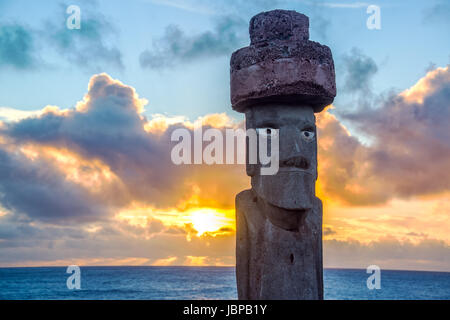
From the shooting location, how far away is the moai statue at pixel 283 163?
7.12 m

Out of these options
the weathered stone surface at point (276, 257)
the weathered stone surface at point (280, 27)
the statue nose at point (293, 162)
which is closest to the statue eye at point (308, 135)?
the statue nose at point (293, 162)

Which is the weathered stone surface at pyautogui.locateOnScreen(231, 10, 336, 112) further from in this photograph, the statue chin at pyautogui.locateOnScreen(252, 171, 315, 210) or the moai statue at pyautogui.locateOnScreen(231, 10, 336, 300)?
the statue chin at pyautogui.locateOnScreen(252, 171, 315, 210)

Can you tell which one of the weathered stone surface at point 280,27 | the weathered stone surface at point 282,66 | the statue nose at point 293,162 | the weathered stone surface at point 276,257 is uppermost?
the weathered stone surface at point 280,27

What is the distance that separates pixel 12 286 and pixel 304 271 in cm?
6685

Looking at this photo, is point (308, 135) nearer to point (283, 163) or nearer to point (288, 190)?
point (283, 163)

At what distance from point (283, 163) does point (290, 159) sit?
110 millimetres

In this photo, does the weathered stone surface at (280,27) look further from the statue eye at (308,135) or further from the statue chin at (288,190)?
the statue chin at (288,190)

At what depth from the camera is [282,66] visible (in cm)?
713

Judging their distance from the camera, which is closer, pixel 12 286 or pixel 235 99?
pixel 235 99

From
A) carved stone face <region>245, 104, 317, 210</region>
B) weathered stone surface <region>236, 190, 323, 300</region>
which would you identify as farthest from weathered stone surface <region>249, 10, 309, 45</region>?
weathered stone surface <region>236, 190, 323, 300</region>

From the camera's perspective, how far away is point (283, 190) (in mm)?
7102

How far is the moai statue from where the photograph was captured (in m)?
7.12
